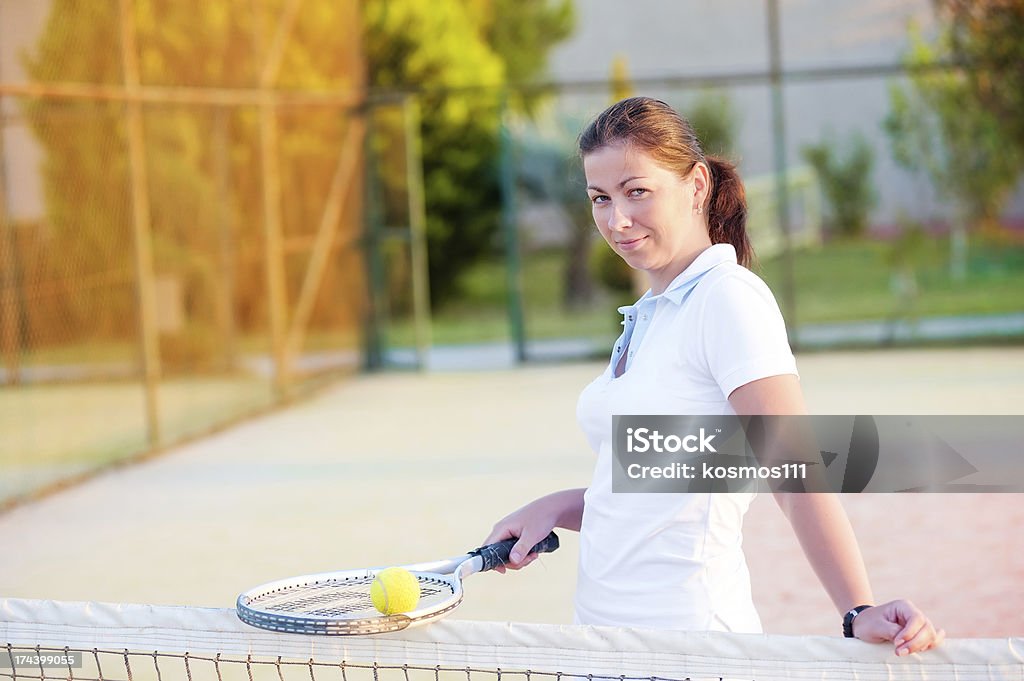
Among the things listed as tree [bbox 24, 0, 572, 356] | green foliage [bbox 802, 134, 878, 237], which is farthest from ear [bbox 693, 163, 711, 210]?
green foliage [bbox 802, 134, 878, 237]

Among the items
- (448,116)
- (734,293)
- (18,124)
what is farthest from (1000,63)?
(734,293)

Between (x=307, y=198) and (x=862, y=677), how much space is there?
988cm

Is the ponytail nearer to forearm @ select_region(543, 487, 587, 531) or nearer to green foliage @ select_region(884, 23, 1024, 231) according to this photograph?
forearm @ select_region(543, 487, 587, 531)

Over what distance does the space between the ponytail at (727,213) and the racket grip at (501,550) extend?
0.57m

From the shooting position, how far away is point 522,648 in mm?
2006

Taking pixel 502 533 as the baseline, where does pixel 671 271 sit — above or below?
above

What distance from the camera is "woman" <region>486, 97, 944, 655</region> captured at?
1.82 metres

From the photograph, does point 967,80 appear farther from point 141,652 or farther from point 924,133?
point 141,652

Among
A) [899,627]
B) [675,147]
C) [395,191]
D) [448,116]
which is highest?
[448,116]

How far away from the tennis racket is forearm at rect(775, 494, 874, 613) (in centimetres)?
54

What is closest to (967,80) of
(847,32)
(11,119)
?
(847,32)

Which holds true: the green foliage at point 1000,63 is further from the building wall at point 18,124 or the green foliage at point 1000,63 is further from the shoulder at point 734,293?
the shoulder at point 734,293

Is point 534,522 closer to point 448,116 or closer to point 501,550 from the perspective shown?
point 501,550

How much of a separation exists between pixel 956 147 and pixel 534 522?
11407 mm
